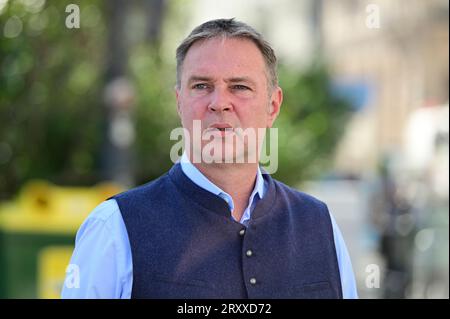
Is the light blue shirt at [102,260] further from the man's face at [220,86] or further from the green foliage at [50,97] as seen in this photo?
the green foliage at [50,97]

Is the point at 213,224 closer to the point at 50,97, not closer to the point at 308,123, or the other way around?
the point at 50,97

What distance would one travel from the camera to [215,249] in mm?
2223

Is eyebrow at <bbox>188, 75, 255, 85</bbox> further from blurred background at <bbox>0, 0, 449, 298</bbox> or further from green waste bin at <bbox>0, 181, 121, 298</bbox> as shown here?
green waste bin at <bbox>0, 181, 121, 298</bbox>

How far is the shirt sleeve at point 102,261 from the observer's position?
2086 millimetres

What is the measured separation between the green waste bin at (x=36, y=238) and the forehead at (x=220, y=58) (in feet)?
15.1

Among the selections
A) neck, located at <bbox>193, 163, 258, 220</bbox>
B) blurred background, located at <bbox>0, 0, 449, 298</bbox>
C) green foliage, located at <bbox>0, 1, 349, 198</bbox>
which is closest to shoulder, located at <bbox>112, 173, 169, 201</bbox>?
neck, located at <bbox>193, 163, 258, 220</bbox>

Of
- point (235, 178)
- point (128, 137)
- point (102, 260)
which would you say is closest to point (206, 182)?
point (235, 178)

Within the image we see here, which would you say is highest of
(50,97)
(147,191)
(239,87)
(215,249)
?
(239,87)

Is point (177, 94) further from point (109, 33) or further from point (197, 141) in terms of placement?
point (109, 33)

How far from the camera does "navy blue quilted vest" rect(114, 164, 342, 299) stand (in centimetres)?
214

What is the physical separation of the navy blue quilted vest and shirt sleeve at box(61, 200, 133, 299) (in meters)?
0.02

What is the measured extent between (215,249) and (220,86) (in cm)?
39

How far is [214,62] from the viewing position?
2199 mm
